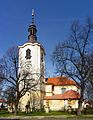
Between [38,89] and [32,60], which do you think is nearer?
[38,89]

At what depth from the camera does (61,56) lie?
23656mm

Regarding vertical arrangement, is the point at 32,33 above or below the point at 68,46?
above

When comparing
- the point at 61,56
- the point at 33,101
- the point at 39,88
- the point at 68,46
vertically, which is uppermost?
the point at 68,46

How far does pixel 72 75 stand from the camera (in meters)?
23.0

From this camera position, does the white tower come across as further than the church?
Yes

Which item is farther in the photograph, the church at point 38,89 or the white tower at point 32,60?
the white tower at point 32,60

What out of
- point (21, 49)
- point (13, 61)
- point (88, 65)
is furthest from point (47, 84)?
point (88, 65)

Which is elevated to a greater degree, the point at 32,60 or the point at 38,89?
the point at 32,60

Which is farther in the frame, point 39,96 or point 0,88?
point 39,96

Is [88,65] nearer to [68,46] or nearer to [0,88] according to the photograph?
[68,46]

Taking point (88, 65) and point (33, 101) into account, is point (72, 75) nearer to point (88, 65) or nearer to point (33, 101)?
point (88, 65)

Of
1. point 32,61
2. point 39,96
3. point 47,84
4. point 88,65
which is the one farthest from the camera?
point 47,84

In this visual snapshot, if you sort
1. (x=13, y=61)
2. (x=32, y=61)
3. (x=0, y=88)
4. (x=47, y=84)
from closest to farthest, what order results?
(x=13, y=61), (x=0, y=88), (x=32, y=61), (x=47, y=84)

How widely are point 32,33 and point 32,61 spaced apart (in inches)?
304
